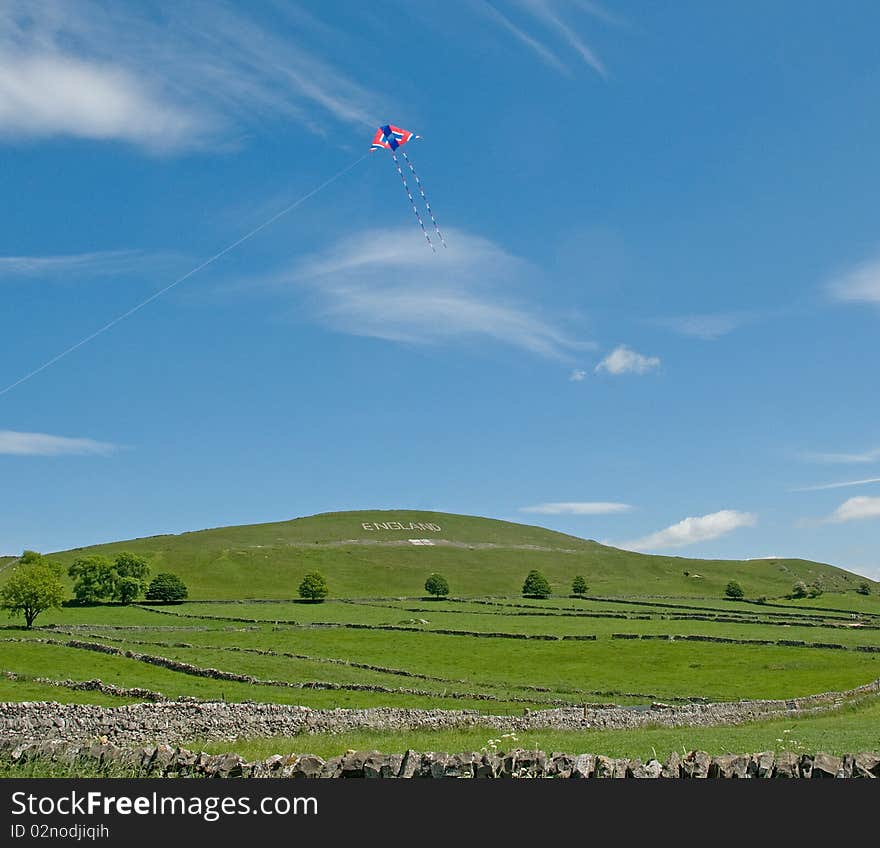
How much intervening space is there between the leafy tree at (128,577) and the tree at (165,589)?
1.73 meters

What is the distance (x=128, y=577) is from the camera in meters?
130

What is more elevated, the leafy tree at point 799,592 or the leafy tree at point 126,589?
the leafy tree at point 799,592

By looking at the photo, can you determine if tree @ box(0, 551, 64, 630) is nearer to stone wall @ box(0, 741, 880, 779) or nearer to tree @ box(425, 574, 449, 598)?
tree @ box(425, 574, 449, 598)

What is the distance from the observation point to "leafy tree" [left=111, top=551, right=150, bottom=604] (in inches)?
5054

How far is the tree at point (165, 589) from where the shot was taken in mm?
130875

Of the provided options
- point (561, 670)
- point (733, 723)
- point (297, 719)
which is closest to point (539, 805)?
point (297, 719)

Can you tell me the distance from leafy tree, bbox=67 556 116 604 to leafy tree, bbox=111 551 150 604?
1072 millimetres

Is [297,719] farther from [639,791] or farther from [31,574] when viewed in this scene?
[31,574]

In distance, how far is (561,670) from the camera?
64188 mm

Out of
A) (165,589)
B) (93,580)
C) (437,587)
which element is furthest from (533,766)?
(437,587)

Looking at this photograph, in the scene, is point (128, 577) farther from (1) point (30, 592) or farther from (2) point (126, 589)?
(1) point (30, 592)

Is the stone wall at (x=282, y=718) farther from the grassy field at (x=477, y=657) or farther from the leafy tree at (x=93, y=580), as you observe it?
the leafy tree at (x=93, y=580)

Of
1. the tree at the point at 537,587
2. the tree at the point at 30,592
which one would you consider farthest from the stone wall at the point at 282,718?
Result: the tree at the point at 537,587

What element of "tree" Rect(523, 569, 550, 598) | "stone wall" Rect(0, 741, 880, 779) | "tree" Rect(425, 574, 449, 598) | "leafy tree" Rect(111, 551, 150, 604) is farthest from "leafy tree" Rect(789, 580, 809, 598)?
"stone wall" Rect(0, 741, 880, 779)
